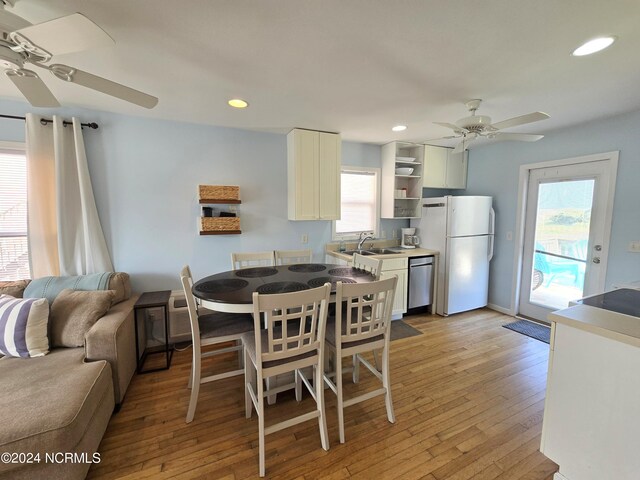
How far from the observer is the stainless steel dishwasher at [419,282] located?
3676mm

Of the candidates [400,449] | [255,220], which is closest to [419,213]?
[255,220]

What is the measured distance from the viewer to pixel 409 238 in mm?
4223

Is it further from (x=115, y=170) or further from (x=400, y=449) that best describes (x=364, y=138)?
(x=400, y=449)

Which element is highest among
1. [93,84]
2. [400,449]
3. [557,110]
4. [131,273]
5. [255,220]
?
[557,110]

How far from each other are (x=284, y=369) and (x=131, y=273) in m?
2.24

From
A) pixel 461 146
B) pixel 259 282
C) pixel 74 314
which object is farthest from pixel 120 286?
pixel 461 146

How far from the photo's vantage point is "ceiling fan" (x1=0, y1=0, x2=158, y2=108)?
106 centimetres

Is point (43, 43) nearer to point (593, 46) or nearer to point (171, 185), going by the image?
point (171, 185)

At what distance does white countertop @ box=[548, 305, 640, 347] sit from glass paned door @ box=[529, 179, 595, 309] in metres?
2.22

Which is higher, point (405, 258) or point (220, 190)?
point (220, 190)

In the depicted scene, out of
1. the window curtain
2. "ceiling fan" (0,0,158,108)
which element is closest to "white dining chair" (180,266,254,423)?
"ceiling fan" (0,0,158,108)

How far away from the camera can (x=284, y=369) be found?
1619 mm

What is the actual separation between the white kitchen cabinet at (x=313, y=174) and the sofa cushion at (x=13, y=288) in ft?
8.24

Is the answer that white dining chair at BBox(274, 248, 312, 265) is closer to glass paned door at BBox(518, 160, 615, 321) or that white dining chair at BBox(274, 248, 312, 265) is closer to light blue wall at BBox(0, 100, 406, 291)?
light blue wall at BBox(0, 100, 406, 291)
